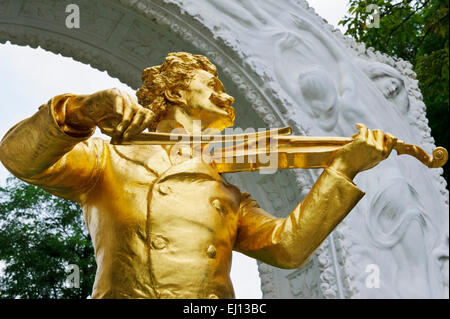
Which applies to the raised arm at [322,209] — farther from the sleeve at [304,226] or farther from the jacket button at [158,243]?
the jacket button at [158,243]

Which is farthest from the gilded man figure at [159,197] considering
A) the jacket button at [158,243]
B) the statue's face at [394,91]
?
the statue's face at [394,91]

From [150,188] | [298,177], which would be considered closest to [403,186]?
[298,177]

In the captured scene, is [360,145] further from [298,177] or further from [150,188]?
[298,177]

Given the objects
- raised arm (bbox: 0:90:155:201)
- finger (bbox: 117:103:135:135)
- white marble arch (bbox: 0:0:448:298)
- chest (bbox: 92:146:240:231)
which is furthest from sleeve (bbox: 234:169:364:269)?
white marble arch (bbox: 0:0:448:298)

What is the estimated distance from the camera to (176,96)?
2738 mm

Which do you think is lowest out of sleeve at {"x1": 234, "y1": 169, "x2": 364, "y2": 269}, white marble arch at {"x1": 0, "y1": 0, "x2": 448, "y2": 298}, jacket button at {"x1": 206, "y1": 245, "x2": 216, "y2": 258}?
jacket button at {"x1": 206, "y1": 245, "x2": 216, "y2": 258}

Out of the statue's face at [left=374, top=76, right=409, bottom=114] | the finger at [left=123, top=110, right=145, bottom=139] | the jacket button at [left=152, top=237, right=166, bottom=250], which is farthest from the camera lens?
→ the statue's face at [left=374, top=76, right=409, bottom=114]

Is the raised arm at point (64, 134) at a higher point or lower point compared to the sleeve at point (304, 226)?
higher

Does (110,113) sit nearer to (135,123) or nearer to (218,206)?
(135,123)

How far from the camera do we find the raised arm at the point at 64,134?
6.86 feet

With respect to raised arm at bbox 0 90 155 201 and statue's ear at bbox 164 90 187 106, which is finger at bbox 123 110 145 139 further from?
statue's ear at bbox 164 90 187 106

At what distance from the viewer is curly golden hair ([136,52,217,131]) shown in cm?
275

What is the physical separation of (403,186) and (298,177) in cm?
70

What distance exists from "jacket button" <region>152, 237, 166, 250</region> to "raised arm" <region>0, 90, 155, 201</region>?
35 cm
